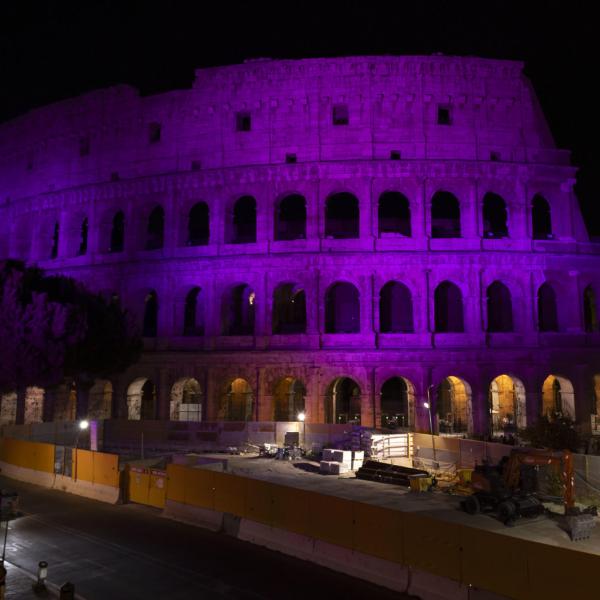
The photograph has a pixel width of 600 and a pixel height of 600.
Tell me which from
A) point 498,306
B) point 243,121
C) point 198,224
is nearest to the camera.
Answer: point 243,121

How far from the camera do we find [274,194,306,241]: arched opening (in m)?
36.7

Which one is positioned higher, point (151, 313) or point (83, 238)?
point (83, 238)

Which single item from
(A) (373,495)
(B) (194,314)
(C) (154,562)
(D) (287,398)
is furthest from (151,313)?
(C) (154,562)

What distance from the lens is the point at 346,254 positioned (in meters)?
31.2

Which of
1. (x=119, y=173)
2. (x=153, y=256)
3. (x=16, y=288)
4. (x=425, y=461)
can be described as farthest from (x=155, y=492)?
(x=119, y=173)

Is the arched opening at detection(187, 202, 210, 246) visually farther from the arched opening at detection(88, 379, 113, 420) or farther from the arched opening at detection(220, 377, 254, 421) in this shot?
the arched opening at detection(88, 379, 113, 420)

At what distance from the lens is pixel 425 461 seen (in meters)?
24.2

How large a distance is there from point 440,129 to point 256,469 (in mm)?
20795

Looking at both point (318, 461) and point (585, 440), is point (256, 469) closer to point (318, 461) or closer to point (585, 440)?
point (318, 461)

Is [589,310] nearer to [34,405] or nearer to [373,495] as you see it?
[373,495]

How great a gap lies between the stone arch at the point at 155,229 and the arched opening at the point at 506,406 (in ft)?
74.3

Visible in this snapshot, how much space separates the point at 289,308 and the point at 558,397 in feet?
55.1

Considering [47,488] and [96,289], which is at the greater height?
[96,289]

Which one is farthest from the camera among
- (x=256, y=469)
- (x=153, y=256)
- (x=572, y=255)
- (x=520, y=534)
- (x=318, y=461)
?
(x=153, y=256)
